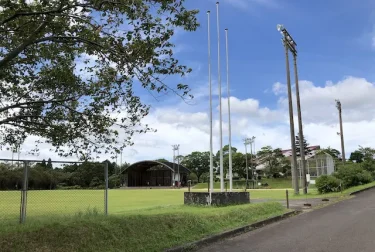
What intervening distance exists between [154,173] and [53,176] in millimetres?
90431

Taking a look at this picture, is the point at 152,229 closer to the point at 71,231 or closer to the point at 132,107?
the point at 71,231

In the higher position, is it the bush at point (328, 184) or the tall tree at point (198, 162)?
the tall tree at point (198, 162)

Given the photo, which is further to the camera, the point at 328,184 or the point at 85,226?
the point at 328,184

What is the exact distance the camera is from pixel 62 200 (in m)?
9.91

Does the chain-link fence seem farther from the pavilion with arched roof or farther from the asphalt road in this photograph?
the pavilion with arched roof

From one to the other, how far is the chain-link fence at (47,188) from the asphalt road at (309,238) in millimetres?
3875

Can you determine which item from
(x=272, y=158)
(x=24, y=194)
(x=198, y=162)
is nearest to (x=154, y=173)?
(x=198, y=162)

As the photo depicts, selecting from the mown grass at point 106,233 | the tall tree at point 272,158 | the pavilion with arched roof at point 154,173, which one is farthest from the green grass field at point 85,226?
the pavilion with arched roof at point 154,173

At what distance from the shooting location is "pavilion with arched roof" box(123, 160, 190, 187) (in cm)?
9231

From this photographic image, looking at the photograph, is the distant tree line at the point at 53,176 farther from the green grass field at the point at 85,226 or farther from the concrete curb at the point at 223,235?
the concrete curb at the point at 223,235

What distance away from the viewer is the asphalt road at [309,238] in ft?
26.7

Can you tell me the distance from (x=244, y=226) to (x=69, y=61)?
699cm

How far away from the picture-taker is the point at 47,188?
30.8ft

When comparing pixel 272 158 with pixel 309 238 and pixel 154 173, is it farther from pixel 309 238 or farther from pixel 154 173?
pixel 309 238
